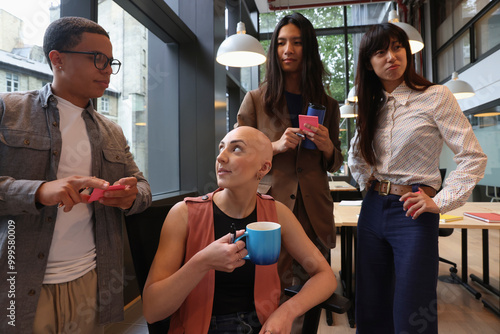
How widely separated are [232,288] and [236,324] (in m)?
0.13

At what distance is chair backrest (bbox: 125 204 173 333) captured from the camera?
44.8 inches

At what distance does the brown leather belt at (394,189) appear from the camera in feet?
4.95

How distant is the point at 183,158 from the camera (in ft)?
13.1

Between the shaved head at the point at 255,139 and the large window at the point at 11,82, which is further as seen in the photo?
the large window at the point at 11,82

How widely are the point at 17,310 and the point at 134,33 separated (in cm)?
277

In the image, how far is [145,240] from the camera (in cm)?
119

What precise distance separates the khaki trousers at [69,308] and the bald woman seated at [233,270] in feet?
0.89

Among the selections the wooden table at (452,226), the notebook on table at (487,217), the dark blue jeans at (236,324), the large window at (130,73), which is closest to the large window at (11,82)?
the large window at (130,73)

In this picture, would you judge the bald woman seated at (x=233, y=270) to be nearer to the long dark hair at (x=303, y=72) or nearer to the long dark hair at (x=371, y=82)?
the long dark hair at (x=303, y=72)

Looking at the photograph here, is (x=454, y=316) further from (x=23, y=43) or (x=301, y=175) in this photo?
(x=23, y=43)

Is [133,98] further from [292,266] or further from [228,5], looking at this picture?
[228,5]

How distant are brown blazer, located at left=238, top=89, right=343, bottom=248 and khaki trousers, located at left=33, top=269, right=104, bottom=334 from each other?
2.91 ft

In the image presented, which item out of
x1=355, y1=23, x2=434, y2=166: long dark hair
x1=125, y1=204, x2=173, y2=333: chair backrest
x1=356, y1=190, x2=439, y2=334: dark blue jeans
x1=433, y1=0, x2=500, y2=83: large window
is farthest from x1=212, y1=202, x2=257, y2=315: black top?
x1=433, y1=0, x2=500, y2=83: large window

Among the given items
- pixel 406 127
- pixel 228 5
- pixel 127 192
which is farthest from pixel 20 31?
pixel 228 5
